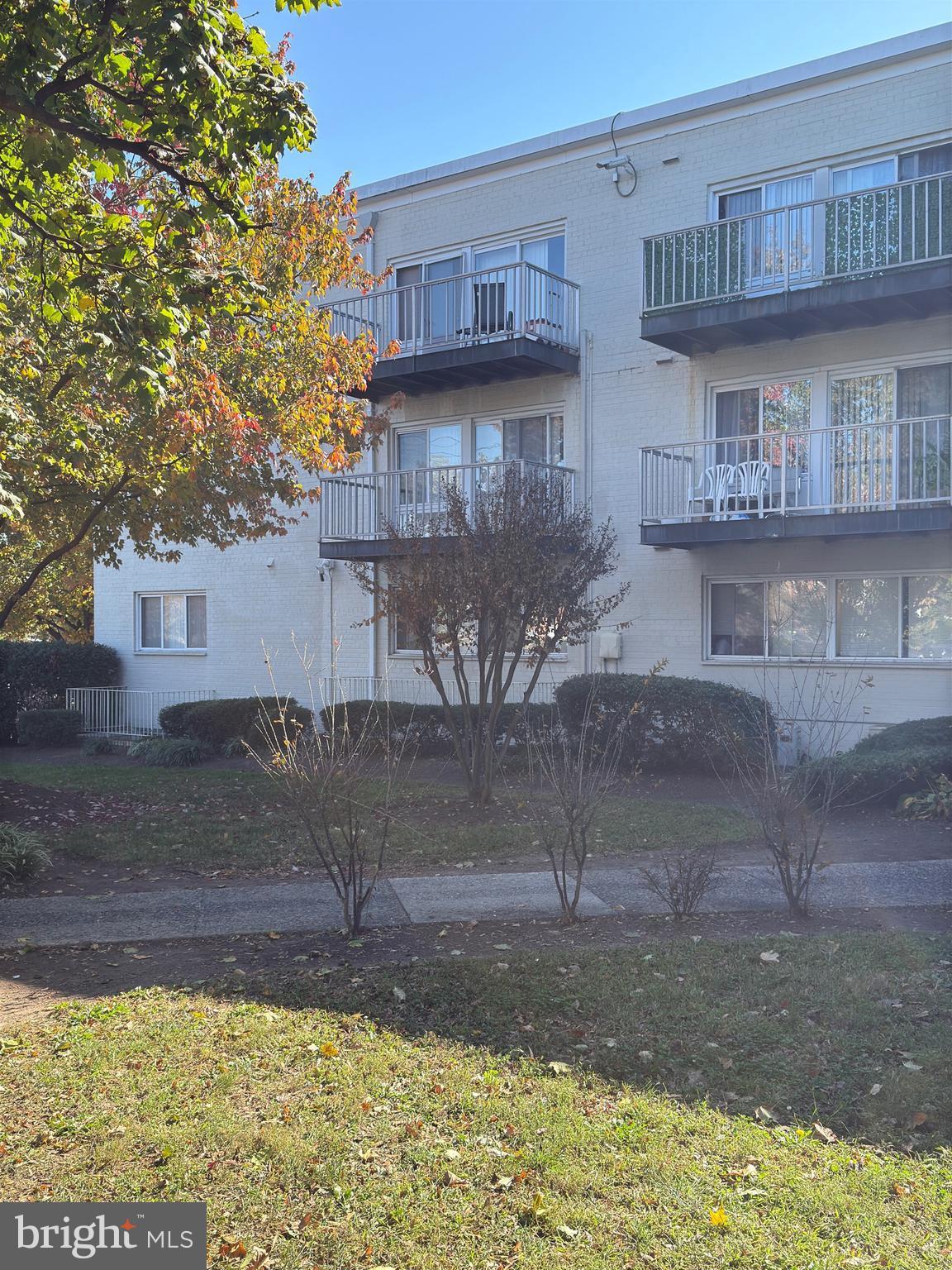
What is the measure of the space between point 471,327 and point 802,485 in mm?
5972

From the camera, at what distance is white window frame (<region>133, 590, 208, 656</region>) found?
22.3m

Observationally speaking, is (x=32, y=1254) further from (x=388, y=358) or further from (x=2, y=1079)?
(x=388, y=358)

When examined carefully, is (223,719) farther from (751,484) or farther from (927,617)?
(927,617)

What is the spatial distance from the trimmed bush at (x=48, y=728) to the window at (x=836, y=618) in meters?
12.2

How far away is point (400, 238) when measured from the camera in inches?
767

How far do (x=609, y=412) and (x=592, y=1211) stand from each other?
1449 centimetres

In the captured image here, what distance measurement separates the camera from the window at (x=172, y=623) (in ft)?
74.0

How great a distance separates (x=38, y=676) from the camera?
21.9 metres

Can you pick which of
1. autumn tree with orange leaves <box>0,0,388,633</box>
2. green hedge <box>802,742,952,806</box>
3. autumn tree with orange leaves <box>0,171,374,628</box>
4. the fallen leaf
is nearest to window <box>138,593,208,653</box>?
autumn tree with orange leaves <box>0,0,388,633</box>

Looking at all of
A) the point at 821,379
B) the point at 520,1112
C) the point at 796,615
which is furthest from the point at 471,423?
the point at 520,1112

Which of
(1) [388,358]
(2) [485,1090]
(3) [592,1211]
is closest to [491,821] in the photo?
(2) [485,1090]

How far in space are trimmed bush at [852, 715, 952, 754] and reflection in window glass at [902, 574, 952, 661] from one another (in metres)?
1.57

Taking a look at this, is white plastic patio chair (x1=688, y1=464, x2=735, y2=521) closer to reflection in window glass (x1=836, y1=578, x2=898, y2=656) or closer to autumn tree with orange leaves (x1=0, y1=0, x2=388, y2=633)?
reflection in window glass (x1=836, y1=578, x2=898, y2=656)

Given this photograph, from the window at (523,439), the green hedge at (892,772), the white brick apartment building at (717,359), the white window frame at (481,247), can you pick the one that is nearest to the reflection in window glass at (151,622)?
the white brick apartment building at (717,359)
